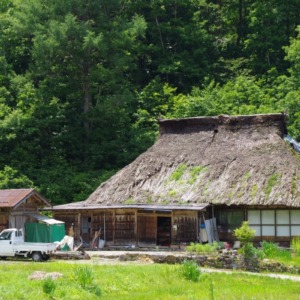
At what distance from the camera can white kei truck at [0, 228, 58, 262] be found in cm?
3133

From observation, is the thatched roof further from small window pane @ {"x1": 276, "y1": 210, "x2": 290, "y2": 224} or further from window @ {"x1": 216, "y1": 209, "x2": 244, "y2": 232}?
window @ {"x1": 216, "y1": 209, "x2": 244, "y2": 232}

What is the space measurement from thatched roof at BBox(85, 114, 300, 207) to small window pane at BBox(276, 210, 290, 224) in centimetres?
131

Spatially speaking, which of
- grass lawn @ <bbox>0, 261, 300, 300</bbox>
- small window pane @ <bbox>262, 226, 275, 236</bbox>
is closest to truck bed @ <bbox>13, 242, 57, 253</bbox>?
grass lawn @ <bbox>0, 261, 300, 300</bbox>

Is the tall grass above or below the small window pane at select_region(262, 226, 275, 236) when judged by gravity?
below

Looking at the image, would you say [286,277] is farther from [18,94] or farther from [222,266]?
[18,94]

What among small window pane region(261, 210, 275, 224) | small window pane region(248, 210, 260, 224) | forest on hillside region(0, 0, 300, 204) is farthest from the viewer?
forest on hillside region(0, 0, 300, 204)

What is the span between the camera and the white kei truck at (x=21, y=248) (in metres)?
31.3

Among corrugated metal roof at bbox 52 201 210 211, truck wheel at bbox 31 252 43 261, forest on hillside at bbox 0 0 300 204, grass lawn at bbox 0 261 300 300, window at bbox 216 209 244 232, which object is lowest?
truck wheel at bbox 31 252 43 261

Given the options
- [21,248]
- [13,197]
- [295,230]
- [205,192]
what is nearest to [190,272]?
[21,248]

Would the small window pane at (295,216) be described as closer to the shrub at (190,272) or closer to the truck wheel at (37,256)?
the shrub at (190,272)


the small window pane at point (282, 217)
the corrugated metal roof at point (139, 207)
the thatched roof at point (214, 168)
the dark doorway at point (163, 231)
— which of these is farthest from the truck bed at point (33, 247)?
the small window pane at point (282, 217)

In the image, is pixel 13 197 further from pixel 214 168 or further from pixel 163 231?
pixel 214 168

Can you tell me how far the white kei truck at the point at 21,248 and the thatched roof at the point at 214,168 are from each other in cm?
739

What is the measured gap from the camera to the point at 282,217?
36.4 meters
